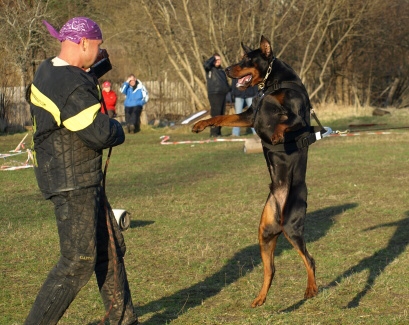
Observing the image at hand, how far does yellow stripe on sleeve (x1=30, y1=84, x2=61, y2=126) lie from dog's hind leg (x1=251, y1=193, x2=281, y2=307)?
2.01 m

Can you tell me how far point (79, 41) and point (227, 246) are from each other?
12.7 feet

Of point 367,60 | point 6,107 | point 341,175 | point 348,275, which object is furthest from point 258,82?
point 367,60

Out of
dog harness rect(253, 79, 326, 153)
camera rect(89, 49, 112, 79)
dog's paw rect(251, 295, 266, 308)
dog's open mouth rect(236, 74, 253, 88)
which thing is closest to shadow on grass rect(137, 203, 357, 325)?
dog's paw rect(251, 295, 266, 308)

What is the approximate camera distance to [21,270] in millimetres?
6887

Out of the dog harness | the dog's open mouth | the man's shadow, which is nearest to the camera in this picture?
the dog harness

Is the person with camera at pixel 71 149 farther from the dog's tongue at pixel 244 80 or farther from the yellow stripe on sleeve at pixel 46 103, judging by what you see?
the dog's tongue at pixel 244 80

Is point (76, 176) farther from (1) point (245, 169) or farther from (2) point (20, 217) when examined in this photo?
(1) point (245, 169)

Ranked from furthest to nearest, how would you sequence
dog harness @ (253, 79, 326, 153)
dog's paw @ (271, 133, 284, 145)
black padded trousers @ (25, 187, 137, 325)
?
1. dog harness @ (253, 79, 326, 153)
2. dog's paw @ (271, 133, 284, 145)
3. black padded trousers @ (25, 187, 137, 325)

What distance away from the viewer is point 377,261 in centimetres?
705

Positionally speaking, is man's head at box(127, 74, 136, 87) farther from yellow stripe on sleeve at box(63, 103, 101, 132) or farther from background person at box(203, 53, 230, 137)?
yellow stripe on sleeve at box(63, 103, 101, 132)

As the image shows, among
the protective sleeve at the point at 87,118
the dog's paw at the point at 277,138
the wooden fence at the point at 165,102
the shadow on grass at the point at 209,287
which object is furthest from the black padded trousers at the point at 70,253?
the wooden fence at the point at 165,102

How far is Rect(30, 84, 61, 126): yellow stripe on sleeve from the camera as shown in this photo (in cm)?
426

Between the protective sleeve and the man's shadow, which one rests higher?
the protective sleeve

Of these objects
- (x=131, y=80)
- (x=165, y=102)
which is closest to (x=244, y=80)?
(x=131, y=80)
